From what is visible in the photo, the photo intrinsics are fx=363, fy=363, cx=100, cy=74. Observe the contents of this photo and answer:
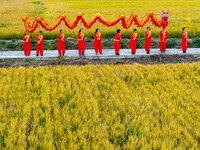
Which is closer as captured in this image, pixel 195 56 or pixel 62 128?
pixel 62 128

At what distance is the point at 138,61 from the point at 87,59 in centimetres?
206

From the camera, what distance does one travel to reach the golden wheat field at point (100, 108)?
20.5 feet

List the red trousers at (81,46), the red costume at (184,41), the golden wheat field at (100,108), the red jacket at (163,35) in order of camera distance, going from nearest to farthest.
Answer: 1. the golden wheat field at (100,108)
2. the red trousers at (81,46)
3. the red costume at (184,41)
4. the red jacket at (163,35)

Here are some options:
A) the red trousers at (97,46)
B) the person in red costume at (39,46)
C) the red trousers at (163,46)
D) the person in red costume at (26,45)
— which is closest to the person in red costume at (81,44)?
the red trousers at (97,46)

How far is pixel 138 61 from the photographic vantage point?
47.8 feet

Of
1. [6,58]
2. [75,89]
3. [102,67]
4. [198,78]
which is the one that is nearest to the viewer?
[75,89]

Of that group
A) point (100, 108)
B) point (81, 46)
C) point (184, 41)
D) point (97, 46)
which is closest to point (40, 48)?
point (81, 46)

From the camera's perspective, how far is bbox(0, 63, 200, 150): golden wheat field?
624cm

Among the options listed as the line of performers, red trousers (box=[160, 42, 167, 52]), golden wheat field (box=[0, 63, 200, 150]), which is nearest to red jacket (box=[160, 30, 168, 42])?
the line of performers

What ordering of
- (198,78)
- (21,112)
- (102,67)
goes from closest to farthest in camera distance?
(21,112), (198,78), (102,67)

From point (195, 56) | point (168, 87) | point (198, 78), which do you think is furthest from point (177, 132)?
point (195, 56)

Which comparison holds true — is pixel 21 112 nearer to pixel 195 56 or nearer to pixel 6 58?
pixel 6 58

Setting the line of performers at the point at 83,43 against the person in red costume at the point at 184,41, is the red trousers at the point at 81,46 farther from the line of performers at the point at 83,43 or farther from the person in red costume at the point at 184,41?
the person in red costume at the point at 184,41

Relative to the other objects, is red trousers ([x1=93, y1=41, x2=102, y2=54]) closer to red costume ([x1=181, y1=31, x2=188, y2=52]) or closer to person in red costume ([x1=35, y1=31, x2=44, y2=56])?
person in red costume ([x1=35, y1=31, x2=44, y2=56])
